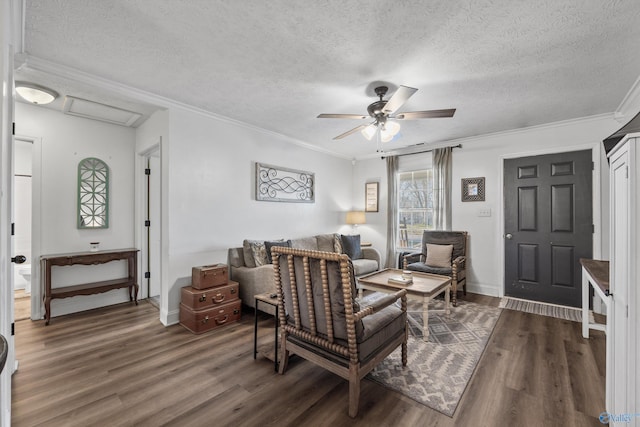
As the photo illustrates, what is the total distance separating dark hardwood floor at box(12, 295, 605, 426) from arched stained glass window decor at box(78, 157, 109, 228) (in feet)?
4.66

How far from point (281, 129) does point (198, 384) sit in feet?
11.1

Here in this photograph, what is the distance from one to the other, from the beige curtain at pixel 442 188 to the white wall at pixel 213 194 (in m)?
2.40

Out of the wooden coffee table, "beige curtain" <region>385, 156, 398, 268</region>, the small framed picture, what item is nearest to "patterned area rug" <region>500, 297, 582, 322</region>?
the wooden coffee table

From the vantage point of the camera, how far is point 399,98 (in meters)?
2.43

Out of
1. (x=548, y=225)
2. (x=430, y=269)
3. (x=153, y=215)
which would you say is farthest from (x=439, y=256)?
(x=153, y=215)

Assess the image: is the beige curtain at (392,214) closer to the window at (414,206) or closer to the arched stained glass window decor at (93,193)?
the window at (414,206)

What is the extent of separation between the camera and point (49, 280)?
3.23 m

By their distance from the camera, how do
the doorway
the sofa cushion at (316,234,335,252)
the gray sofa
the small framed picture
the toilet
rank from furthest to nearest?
1. the sofa cushion at (316,234,335,252)
2. the small framed picture
3. the doorway
4. the toilet
5. the gray sofa

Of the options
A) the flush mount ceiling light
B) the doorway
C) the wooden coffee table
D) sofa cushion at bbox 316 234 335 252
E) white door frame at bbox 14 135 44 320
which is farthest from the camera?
sofa cushion at bbox 316 234 335 252

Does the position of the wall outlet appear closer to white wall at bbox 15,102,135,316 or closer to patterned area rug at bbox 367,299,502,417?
patterned area rug at bbox 367,299,502,417

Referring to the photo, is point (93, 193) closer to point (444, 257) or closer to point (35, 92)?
point (35, 92)

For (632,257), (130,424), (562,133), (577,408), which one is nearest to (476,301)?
(577,408)

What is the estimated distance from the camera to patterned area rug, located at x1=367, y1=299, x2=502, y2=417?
2.02m

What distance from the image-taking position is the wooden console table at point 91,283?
10.6ft
